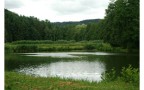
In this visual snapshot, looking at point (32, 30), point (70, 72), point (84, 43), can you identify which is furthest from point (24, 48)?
point (32, 30)

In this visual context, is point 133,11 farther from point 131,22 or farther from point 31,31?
point 31,31

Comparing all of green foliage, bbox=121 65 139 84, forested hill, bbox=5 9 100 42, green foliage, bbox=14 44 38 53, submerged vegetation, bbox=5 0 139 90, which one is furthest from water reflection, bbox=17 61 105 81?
forested hill, bbox=5 9 100 42

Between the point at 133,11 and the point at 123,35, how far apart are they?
4714mm

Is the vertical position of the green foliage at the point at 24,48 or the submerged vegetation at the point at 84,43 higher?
the submerged vegetation at the point at 84,43

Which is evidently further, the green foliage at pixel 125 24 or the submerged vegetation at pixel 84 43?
the green foliage at pixel 125 24

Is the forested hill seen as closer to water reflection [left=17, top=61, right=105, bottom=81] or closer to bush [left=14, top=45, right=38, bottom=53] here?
bush [left=14, top=45, right=38, bottom=53]

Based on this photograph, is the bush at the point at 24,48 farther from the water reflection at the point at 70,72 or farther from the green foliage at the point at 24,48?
the water reflection at the point at 70,72

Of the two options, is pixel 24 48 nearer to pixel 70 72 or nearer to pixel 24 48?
pixel 24 48

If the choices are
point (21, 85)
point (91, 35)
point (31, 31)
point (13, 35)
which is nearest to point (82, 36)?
point (91, 35)

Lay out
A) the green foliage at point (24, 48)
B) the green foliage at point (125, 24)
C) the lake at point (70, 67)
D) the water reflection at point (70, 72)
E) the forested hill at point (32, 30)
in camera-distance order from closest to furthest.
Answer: the water reflection at point (70, 72) → the lake at point (70, 67) → the green foliage at point (125, 24) → the green foliage at point (24, 48) → the forested hill at point (32, 30)

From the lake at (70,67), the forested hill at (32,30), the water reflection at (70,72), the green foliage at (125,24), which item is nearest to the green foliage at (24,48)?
the green foliage at (125,24)

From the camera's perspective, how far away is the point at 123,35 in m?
54.9
